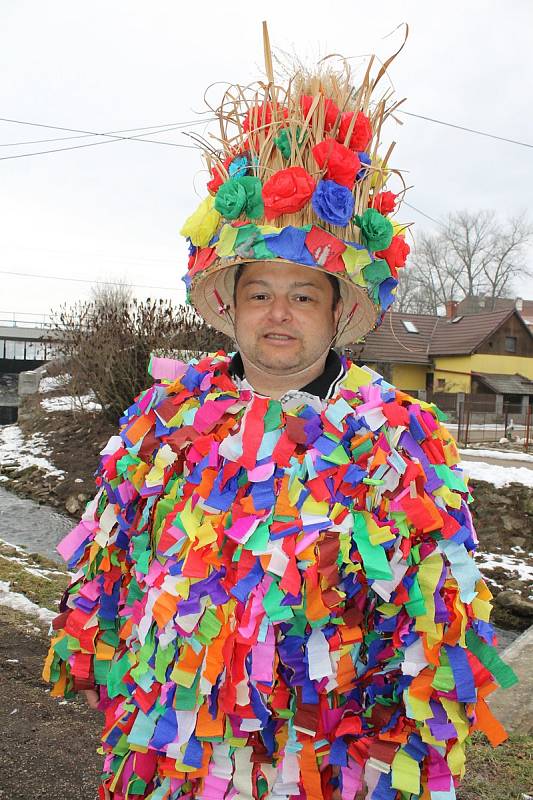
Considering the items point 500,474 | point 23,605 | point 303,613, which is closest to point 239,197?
point 303,613

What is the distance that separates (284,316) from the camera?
1.76 m

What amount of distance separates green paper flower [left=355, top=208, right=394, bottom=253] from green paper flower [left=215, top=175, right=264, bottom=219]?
10.9 inches

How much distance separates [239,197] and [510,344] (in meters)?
31.6

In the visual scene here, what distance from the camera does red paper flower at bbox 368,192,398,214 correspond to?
1.79 m

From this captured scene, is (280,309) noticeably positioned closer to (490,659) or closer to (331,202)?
(331,202)

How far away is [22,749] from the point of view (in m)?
2.81

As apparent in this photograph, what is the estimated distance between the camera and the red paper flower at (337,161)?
1.66 meters

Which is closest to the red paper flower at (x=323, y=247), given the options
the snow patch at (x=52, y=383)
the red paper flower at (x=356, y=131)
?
the red paper flower at (x=356, y=131)

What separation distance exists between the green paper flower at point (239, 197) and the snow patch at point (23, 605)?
3.68 m

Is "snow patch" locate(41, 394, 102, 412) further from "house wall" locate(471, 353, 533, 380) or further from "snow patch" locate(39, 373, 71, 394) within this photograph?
"house wall" locate(471, 353, 533, 380)

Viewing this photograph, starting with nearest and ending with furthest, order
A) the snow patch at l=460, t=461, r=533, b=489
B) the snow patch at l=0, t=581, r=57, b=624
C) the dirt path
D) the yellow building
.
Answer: the dirt path, the snow patch at l=0, t=581, r=57, b=624, the snow patch at l=460, t=461, r=533, b=489, the yellow building

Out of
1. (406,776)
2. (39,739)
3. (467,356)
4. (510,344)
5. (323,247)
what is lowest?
(39,739)

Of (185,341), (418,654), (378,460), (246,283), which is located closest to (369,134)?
(246,283)

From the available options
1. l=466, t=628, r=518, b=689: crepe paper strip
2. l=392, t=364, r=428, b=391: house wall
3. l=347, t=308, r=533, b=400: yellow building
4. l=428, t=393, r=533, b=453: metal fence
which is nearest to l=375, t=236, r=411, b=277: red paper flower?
l=466, t=628, r=518, b=689: crepe paper strip
